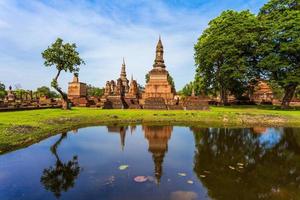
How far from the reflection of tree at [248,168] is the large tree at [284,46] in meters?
22.0

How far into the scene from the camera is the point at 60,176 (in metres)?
8.10

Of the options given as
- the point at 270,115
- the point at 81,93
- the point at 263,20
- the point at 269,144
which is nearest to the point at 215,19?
the point at 263,20

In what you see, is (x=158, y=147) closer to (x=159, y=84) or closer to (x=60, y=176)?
(x=60, y=176)

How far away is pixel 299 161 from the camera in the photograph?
10.7 meters

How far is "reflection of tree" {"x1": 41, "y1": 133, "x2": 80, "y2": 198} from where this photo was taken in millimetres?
7148

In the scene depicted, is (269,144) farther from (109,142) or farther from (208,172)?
(109,142)

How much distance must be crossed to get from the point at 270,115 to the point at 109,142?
19.3 metres

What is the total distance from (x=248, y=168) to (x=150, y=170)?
145 inches

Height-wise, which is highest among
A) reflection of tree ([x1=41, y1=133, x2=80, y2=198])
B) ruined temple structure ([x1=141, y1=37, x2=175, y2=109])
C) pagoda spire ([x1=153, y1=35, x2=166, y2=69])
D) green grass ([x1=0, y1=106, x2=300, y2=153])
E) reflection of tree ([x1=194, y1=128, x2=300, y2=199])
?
pagoda spire ([x1=153, y1=35, x2=166, y2=69])

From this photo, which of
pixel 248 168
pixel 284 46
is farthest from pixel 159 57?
Answer: pixel 248 168

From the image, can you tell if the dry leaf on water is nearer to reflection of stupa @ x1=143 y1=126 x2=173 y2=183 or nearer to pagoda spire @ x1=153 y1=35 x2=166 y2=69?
reflection of stupa @ x1=143 y1=126 x2=173 y2=183

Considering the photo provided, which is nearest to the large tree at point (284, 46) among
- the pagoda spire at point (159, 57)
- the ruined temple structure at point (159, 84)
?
the ruined temple structure at point (159, 84)

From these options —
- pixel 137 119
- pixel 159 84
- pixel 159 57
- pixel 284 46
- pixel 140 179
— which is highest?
pixel 159 57

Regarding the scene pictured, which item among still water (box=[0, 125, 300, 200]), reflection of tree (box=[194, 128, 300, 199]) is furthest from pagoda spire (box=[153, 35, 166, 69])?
still water (box=[0, 125, 300, 200])
